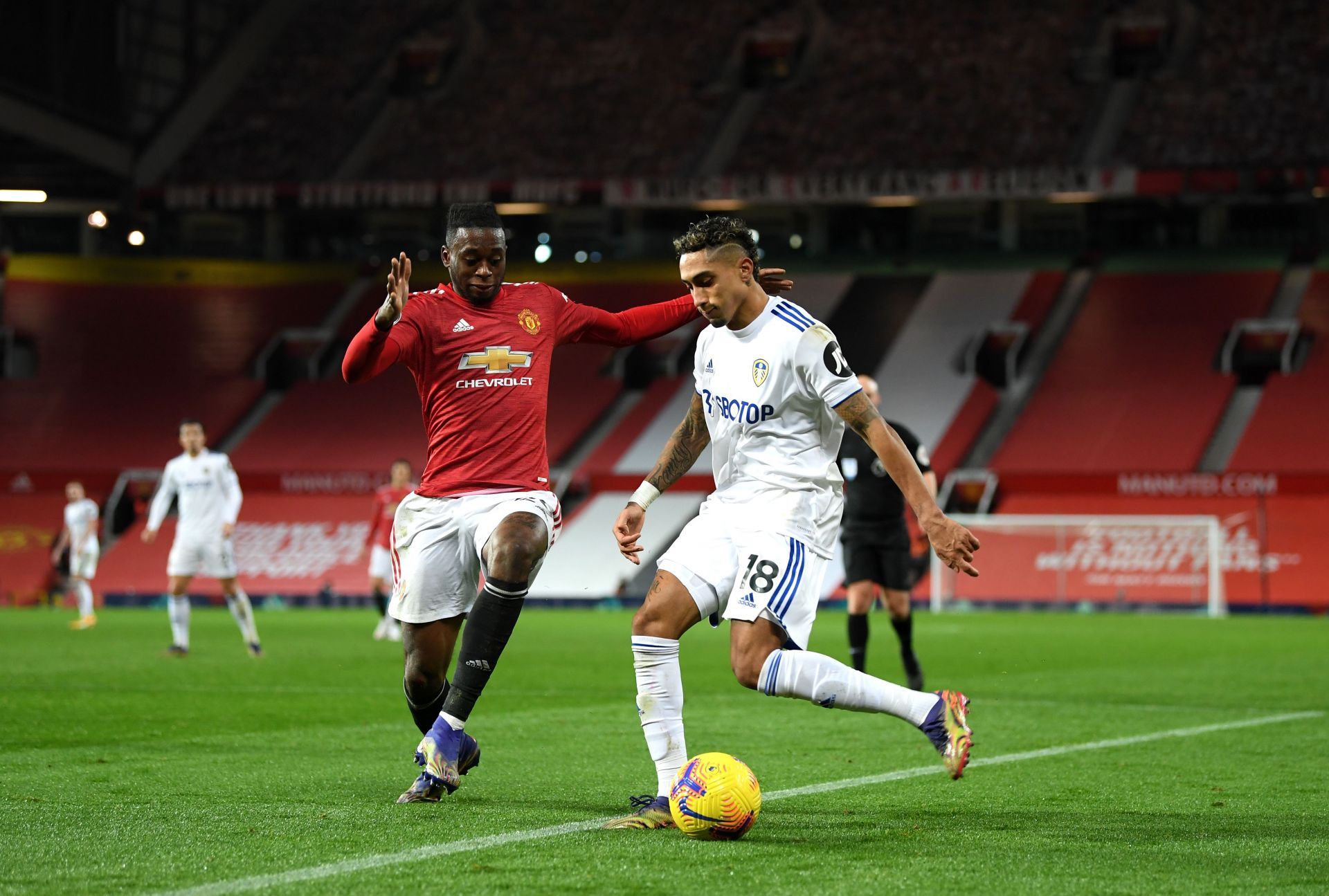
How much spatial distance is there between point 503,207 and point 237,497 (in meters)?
20.3

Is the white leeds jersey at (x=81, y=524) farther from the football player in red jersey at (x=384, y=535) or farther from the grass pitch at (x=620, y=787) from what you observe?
the grass pitch at (x=620, y=787)

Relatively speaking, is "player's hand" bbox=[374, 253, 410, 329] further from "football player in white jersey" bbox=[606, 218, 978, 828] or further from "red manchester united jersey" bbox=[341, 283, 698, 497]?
"football player in white jersey" bbox=[606, 218, 978, 828]

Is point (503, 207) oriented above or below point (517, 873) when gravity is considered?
above

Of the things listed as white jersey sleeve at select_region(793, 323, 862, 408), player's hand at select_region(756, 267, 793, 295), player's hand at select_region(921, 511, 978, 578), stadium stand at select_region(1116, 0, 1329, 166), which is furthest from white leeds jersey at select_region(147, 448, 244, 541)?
stadium stand at select_region(1116, 0, 1329, 166)

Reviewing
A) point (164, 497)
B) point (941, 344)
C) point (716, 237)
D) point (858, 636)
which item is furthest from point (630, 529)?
point (941, 344)

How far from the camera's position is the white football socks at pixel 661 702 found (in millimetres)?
6004

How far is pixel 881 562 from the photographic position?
1244 cm

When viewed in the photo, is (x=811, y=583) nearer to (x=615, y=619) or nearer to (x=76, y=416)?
(x=615, y=619)

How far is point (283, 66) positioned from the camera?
37906mm

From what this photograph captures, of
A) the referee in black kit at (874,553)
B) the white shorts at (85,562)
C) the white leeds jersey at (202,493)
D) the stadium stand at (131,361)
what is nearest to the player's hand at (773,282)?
the referee in black kit at (874,553)

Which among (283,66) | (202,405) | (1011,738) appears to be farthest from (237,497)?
(283,66)

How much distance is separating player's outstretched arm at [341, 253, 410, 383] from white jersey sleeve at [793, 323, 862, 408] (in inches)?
59.7

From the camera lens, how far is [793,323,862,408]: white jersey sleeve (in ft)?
19.4

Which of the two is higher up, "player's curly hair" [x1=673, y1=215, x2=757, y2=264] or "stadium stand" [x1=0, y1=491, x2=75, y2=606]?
"player's curly hair" [x1=673, y1=215, x2=757, y2=264]
